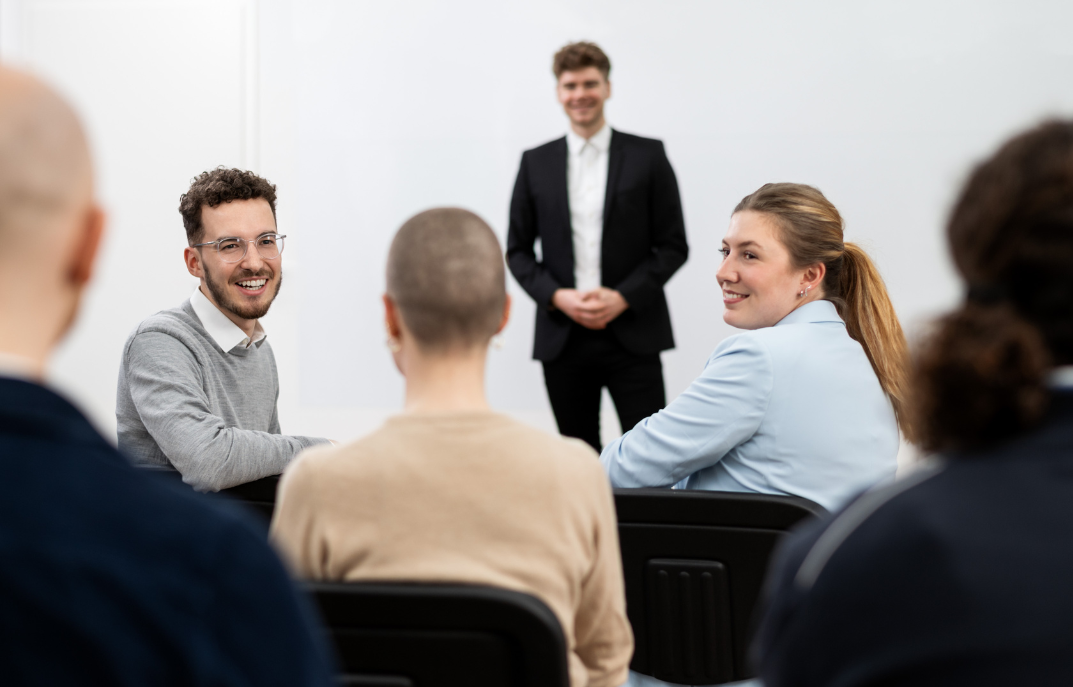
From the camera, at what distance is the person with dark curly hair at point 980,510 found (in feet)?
2.01

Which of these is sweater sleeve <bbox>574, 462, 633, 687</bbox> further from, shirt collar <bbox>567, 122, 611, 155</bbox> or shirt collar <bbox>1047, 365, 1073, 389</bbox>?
shirt collar <bbox>567, 122, 611, 155</bbox>

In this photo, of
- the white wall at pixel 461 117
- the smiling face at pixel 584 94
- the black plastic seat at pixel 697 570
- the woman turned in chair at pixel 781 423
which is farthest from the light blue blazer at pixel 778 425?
the white wall at pixel 461 117

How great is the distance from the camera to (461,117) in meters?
4.62

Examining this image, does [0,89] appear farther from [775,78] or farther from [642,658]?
[775,78]

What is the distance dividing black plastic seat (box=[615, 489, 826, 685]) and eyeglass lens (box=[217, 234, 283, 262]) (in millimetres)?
1225

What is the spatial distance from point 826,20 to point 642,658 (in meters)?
3.55

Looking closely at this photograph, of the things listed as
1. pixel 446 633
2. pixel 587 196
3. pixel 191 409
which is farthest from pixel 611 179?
pixel 446 633

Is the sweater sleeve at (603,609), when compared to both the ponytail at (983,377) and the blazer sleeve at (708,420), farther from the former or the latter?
the blazer sleeve at (708,420)

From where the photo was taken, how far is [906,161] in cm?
429

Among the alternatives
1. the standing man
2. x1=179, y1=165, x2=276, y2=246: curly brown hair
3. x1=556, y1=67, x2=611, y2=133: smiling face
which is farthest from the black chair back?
x1=556, y1=67, x2=611, y2=133: smiling face

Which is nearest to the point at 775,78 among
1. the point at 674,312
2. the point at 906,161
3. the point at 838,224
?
the point at 906,161

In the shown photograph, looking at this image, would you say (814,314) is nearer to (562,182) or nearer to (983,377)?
(983,377)

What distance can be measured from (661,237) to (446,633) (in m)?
3.03

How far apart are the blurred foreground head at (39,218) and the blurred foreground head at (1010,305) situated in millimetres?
635
